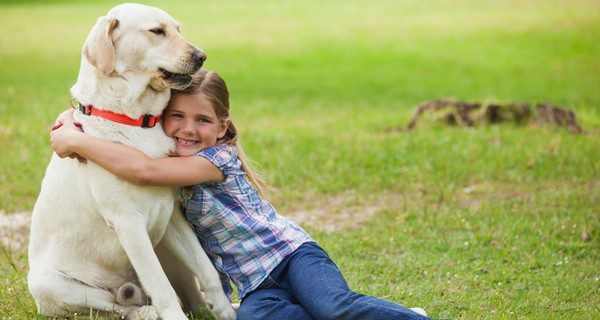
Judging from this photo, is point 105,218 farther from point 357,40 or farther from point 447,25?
point 447,25

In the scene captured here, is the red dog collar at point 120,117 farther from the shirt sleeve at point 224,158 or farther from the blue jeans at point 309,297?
the blue jeans at point 309,297

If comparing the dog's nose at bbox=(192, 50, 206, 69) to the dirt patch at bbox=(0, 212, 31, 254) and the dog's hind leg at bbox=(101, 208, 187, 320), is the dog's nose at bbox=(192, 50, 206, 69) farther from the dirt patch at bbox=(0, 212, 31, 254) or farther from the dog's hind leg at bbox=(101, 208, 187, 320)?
the dirt patch at bbox=(0, 212, 31, 254)

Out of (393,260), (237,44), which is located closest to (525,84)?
(237,44)

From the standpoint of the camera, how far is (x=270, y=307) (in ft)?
15.1

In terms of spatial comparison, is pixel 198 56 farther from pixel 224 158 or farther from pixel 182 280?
pixel 182 280

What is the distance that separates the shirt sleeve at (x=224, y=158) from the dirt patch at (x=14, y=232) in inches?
90.7

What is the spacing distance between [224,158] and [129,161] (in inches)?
22.7

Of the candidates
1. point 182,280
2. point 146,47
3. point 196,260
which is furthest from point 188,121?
point 182,280

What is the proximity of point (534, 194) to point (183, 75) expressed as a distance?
4.19 m

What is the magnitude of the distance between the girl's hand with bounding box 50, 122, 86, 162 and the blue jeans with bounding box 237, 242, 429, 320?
4.06 ft

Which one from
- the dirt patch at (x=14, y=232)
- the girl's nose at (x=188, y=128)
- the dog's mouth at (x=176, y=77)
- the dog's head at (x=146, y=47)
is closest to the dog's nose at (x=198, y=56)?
the dog's head at (x=146, y=47)

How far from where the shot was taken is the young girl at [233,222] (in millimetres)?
4539

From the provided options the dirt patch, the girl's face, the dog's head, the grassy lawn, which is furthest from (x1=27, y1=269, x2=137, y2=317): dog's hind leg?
the dirt patch

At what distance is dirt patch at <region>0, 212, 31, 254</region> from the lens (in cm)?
652
